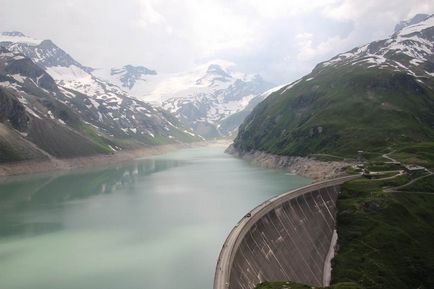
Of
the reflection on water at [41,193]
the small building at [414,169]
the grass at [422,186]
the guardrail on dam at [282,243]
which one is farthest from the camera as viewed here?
the small building at [414,169]

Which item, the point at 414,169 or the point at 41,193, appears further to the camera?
the point at 41,193

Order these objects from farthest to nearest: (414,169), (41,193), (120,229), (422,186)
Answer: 1. (41,193)
2. (414,169)
3. (422,186)
4. (120,229)

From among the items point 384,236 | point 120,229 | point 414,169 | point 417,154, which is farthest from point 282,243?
point 417,154

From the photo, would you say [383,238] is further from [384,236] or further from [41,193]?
[41,193]

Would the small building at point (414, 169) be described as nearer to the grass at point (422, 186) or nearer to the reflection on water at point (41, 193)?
the grass at point (422, 186)

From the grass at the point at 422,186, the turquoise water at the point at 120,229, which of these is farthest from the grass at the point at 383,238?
the turquoise water at the point at 120,229

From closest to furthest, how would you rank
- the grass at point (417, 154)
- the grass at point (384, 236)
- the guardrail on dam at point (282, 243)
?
the guardrail on dam at point (282, 243) → the grass at point (384, 236) → the grass at point (417, 154)

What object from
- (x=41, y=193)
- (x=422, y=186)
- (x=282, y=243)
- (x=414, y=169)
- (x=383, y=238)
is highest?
(x=414, y=169)

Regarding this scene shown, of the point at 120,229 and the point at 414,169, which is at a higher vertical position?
the point at 414,169
